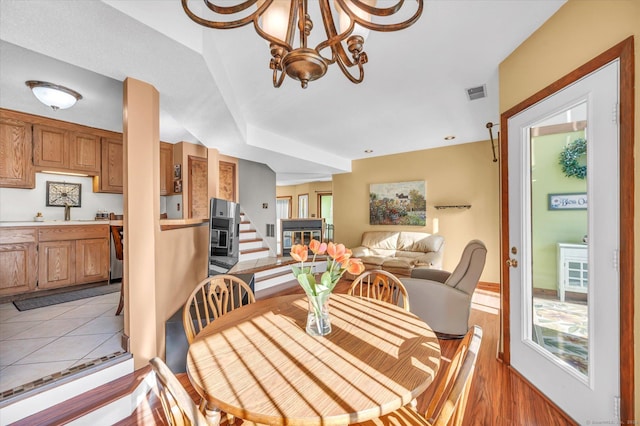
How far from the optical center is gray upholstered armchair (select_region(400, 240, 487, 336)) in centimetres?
246

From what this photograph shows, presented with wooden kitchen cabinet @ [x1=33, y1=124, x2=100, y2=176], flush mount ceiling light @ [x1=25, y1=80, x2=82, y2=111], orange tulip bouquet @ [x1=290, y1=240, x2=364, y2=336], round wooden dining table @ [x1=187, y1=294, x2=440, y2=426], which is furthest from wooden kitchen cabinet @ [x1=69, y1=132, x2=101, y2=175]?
orange tulip bouquet @ [x1=290, y1=240, x2=364, y2=336]

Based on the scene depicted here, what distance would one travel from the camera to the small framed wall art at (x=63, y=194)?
12.0 feet

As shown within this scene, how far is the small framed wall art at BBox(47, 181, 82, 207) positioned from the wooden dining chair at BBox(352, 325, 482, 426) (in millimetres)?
4898

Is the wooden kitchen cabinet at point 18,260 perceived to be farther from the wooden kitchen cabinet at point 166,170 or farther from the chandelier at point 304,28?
the chandelier at point 304,28

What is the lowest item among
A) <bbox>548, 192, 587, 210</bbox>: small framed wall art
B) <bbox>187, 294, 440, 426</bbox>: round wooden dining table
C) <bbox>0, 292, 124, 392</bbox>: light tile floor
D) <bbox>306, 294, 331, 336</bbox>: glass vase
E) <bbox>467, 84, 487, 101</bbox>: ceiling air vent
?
<bbox>0, 292, 124, 392</bbox>: light tile floor

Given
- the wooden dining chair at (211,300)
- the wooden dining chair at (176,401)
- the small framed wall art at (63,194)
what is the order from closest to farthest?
the wooden dining chair at (176,401) → the wooden dining chair at (211,300) → the small framed wall art at (63,194)

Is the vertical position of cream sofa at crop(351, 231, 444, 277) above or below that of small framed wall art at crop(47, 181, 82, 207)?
below

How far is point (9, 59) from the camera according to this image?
2.06 metres

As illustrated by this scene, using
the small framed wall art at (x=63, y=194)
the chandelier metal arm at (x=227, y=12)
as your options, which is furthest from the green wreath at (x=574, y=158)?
the small framed wall art at (x=63, y=194)

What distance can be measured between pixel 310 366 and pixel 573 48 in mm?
2268

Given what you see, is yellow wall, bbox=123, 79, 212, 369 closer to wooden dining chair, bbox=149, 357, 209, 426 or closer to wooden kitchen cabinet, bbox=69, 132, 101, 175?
Result: wooden dining chair, bbox=149, 357, 209, 426

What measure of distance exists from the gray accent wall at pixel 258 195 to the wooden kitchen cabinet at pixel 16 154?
311 centimetres

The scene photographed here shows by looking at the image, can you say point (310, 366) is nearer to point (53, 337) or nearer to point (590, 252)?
point (590, 252)

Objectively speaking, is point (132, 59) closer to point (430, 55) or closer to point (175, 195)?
point (430, 55)
